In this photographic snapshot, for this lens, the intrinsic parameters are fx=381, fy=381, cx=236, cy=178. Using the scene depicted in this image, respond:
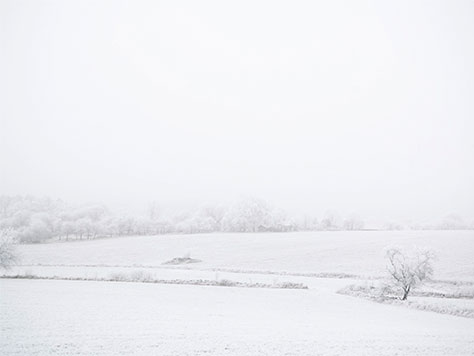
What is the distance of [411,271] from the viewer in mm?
36656

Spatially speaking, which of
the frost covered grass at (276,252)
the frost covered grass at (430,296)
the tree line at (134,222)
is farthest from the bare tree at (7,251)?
the tree line at (134,222)

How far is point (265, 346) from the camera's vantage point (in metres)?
19.0

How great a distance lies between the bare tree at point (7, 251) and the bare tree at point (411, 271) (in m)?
41.7

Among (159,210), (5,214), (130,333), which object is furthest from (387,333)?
(159,210)

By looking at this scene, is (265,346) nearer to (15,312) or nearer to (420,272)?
(15,312)

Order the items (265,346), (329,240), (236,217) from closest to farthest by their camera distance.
A: 1. (265,346)
2. (329,240)
3. (236,217)

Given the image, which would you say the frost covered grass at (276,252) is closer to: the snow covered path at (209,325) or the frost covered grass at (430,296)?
the frost covered grass at (430,296)

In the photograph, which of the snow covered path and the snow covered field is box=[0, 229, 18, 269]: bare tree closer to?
the snow covered field

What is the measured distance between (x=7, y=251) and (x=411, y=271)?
43.9 meters

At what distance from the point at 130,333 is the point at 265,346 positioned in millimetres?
7038

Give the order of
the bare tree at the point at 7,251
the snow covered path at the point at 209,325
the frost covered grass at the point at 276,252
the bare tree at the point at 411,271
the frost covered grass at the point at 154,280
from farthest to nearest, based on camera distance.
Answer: the frost covered grass at the point at 276,252 → the bare tree at the point at 7,251 → the frost covered grass at the point at 154,280 → the bare tree at the point at 411,271 → the snow covered path at the point at 209,325

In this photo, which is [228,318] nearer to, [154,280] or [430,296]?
[154,280]

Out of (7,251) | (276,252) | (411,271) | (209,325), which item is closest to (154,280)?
(7,251)

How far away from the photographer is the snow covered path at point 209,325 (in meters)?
18.1
